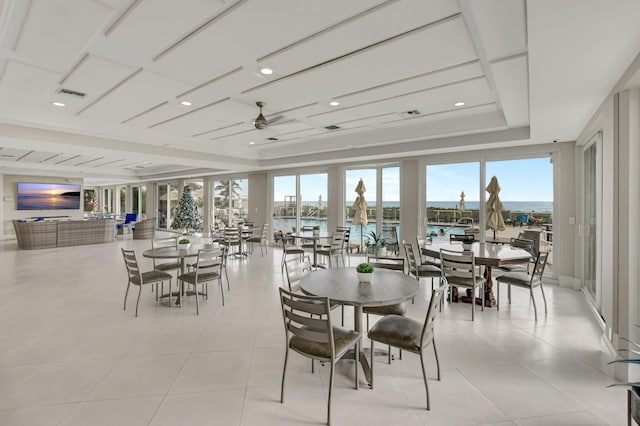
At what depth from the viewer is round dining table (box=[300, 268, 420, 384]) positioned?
2.40 metres

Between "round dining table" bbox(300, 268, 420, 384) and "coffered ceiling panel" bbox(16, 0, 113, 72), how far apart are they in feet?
9.06

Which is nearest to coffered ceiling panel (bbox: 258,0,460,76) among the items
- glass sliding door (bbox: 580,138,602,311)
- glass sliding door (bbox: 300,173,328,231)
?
glass sliding door (bbox: 580,138,602,311)

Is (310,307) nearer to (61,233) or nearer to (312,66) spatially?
(312,66)

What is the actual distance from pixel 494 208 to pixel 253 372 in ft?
17.4

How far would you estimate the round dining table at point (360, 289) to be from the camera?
7.86ft

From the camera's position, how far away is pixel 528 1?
1.72 m

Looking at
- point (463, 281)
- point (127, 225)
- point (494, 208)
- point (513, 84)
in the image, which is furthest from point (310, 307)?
point (127, 225)

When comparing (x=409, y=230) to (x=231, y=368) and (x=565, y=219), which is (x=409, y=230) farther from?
(x=231, y=368)

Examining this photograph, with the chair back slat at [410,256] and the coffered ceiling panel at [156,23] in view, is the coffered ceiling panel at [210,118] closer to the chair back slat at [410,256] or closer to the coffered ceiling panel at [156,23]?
the coffered ceiling panel at [156,23]

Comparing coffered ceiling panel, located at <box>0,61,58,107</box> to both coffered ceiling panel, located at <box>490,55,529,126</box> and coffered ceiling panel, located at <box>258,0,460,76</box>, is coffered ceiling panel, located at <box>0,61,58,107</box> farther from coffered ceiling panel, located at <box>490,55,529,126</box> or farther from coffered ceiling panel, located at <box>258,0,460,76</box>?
coffered ceiling panel, located at <box>490,55,529,126</box>

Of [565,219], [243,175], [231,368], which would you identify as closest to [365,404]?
[231,368]

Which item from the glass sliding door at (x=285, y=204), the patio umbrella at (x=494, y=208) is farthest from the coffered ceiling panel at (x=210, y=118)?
the patio umbrella at (x=494, y=208)

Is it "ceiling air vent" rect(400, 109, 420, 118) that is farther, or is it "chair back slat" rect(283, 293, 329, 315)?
"ceiling air vent" rect(400, 109, 420, 118)

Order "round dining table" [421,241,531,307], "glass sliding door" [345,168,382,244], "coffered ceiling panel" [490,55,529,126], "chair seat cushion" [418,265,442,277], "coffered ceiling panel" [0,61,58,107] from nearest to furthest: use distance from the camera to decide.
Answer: "coffered ceiling panel" [490,55,529,126], "coffered ceiling panel" [0,61,58,107], "round dining table" [421,241,531,307], "chair seat cushion" [418,265,442,277], "glass sliding door" [345,168,382,244]
